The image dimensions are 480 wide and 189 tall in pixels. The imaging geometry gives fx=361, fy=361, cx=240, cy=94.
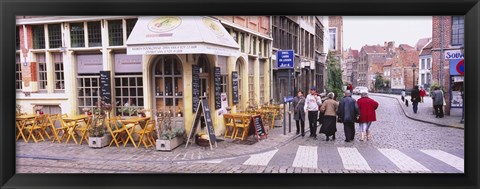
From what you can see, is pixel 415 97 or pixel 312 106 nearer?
pixel 415 97

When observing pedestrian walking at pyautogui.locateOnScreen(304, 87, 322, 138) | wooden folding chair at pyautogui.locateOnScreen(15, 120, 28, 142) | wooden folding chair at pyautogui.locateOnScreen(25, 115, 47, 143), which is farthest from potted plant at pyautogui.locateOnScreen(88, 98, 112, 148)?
pedestrian walking at pyautogui.locateOnScreen(304, 87, 322, 138)

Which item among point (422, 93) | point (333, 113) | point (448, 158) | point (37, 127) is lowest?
point (448, 158)

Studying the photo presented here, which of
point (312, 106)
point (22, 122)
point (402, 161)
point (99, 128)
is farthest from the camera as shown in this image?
point (312, 106)

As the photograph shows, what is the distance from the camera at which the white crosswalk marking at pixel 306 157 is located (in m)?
5.90

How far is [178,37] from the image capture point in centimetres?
626

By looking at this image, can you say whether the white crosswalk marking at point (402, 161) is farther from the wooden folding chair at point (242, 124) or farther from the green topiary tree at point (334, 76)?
the wooden folding chair at point (242, 124)

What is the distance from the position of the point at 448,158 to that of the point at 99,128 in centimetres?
621

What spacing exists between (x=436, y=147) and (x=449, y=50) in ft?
5.29

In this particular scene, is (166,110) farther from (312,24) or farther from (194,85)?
(312,24)

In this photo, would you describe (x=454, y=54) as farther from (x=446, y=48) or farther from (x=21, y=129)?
(x=21, y=129)

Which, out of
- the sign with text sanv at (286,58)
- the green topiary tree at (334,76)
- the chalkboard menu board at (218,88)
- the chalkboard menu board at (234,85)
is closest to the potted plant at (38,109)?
the chalkboard menu board at (218,88)

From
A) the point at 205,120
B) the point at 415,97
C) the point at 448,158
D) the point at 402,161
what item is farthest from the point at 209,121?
the point at 448,158
